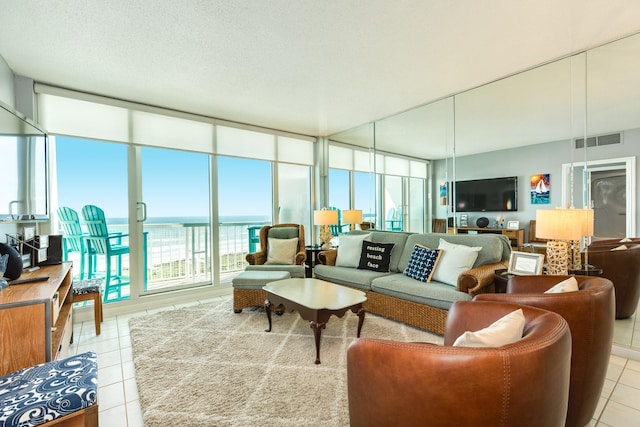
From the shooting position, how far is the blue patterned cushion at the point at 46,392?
1.08m

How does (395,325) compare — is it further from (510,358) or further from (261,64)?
(261,64)

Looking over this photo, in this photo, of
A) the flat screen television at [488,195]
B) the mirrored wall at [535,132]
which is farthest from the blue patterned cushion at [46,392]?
the flat screen television at [488,195]

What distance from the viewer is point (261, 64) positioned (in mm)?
2709

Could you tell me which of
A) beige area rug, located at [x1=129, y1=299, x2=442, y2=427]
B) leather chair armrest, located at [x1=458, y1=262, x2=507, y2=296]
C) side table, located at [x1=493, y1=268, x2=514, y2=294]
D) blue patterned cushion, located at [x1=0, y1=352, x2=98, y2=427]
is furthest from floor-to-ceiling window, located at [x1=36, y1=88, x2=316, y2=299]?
side table, located at [x1=493, y1=268, x2=514, y2=294]

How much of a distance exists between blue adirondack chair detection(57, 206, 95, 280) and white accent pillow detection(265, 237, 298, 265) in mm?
2224

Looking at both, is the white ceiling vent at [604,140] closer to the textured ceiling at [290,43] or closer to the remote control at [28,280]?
the textured ceiling at [290,43]

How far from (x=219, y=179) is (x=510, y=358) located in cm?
415

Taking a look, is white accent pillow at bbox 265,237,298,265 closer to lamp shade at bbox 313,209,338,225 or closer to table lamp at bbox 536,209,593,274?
lamp shade at bbox 313,209,338,225

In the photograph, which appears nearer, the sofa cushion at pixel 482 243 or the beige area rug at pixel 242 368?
the beige area rug at pixel 242 368

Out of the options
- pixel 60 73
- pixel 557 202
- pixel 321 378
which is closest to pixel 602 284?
pixel 321 378

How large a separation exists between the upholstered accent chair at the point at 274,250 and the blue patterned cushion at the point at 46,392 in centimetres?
239

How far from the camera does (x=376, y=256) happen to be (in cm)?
363

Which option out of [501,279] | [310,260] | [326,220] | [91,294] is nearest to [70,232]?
[91,294]

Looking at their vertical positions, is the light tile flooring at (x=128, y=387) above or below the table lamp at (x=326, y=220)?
below
